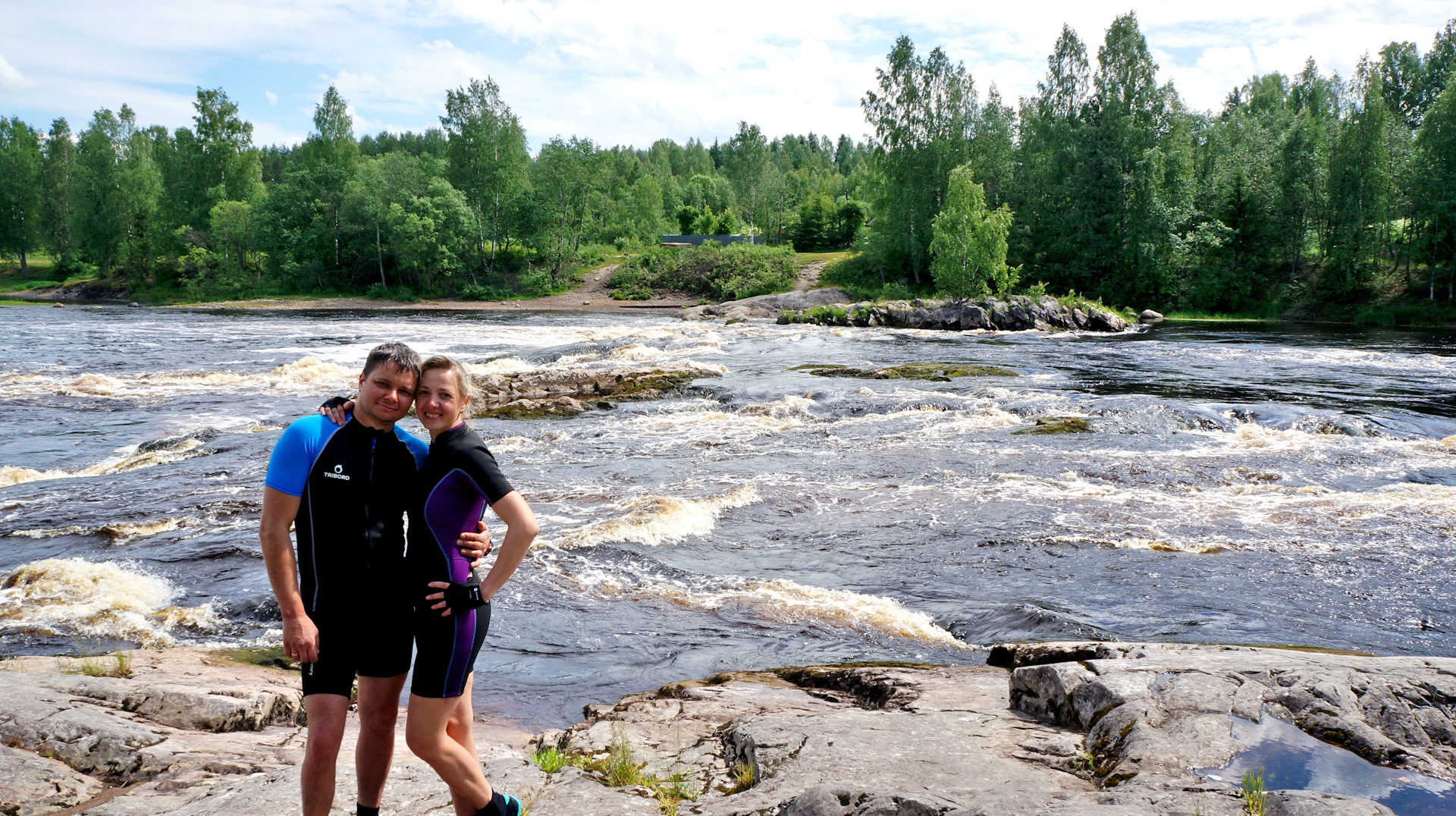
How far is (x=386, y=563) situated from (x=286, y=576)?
40 cm

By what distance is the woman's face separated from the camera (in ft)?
12.7

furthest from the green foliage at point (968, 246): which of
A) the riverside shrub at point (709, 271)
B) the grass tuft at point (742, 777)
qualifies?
the grass tuft at point (742, 777)

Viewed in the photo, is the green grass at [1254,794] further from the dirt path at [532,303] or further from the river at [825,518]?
the dirt path at [532,303]

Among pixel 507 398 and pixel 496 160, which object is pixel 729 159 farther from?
pixel 507 398

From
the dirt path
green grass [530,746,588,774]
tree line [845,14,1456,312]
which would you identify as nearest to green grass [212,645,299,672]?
green grass [530,746,588,774]

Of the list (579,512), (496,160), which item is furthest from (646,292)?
(579,512)

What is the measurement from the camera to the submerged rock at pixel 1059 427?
1697cm

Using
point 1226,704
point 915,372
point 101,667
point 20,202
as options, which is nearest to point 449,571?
point 101,667

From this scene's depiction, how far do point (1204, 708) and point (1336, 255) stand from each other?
54.2 meters

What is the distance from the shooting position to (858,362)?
27828 millimetres

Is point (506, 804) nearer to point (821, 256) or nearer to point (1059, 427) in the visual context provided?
point (1059, 427)

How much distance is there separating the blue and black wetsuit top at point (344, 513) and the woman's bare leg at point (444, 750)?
46 cm

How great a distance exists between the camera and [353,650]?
3.85 metres

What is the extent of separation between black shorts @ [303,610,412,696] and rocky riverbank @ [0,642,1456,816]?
2.49ft
